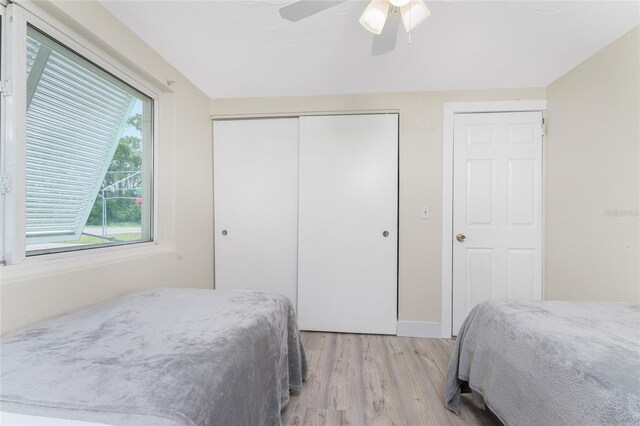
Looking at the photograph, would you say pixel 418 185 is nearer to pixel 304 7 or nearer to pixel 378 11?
pixel 378 11

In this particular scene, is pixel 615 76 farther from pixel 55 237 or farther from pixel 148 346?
pixel 55 237

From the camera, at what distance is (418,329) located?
229 cm

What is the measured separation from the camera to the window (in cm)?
121

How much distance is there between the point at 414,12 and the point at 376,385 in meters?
2.00

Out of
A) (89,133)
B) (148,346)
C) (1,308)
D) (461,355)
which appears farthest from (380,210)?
(1,308)

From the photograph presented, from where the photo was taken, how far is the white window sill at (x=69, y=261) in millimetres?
1093

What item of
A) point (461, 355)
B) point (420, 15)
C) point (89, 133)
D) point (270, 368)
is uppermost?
point (420, 15)

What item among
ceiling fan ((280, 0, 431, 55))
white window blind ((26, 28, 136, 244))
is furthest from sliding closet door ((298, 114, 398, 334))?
white window blind ((26, 28, 136, 244))

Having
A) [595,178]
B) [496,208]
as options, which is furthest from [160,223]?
[595,178]

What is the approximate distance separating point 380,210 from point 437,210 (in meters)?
0.50

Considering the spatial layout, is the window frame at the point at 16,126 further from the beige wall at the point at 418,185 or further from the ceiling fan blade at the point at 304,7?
the ceiling fan blade at the point at 304,7

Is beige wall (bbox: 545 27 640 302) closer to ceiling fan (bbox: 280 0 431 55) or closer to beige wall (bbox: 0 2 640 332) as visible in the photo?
beige wall (bbox: 0 2 640 332)

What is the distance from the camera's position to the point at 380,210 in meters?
2.33

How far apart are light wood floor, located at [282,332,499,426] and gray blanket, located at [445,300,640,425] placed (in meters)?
0.15
